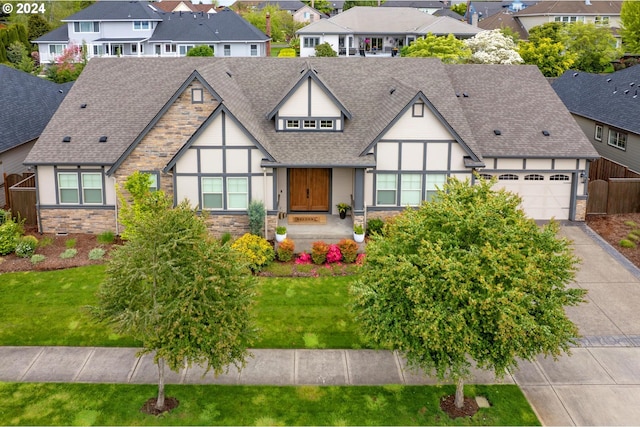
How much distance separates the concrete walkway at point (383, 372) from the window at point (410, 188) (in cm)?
986

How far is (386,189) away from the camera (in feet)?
91.4

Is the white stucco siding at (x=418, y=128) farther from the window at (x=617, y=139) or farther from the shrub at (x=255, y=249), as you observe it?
the window at (x=617, y=139)

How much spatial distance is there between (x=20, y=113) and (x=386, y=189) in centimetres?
2139

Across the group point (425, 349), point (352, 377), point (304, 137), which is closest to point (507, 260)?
point (425, 349)

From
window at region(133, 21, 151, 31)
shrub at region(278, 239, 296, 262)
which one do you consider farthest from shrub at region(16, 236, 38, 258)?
window at region(133, 21, 151, 31)

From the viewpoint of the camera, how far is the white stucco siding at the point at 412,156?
27125mm

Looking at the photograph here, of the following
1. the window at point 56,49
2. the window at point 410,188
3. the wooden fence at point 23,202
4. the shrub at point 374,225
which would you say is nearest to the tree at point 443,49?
the window at point 410,188

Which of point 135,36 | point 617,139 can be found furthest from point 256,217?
point 135,36

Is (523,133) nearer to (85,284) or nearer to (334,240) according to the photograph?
(334,240)

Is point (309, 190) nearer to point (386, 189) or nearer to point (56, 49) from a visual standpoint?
point (386, 189)

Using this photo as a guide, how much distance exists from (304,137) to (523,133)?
10.0 m

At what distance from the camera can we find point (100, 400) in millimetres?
16266

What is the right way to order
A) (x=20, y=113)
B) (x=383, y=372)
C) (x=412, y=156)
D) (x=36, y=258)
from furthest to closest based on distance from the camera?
(x=20, y=113)
(x=412, y=156)
(x=36, y=258)
(x=383, y=372)

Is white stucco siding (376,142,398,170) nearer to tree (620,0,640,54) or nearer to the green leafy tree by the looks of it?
the green leafy tree
